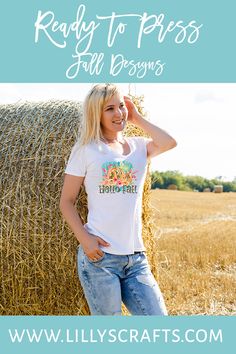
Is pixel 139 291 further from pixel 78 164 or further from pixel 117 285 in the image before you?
pixel 78 164

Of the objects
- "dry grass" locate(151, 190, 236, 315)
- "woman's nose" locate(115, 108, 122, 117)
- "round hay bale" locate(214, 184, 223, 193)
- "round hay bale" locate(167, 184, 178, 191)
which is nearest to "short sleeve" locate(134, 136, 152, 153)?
"woman's nose" locate(115, 108, 122, 117)

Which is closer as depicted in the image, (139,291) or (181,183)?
(139,291)

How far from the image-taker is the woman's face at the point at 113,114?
9.74 ft

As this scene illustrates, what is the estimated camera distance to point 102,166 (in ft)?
9.70

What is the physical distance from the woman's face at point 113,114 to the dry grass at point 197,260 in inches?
63.8

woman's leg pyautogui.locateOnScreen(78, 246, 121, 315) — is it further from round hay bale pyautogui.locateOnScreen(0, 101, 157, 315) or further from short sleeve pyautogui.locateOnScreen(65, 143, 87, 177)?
round hay bale pyautogui.locateOnScreen(0, 101, 157, 315)

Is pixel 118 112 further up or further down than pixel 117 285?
further up

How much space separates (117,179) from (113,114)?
32 cm

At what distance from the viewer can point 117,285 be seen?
2832 mm

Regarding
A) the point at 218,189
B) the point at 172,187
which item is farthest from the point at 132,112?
the point at 172,187

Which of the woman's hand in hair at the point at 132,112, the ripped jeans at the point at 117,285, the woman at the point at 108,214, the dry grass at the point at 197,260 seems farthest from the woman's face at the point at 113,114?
the dry grass at the point at 197,260

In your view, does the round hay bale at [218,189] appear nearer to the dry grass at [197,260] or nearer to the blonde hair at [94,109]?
the dry grass at [197,260]

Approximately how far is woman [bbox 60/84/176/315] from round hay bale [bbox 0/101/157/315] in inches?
27.5

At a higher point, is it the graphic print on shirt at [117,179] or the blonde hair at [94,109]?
the blonde hair at [94,109]
